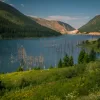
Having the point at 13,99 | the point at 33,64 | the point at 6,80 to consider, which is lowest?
the point at 33,64

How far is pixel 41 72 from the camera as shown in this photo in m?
77.7

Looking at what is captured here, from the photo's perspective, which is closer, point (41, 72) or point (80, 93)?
point (80, 93)

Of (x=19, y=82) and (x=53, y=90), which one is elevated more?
(x=53, y=90)

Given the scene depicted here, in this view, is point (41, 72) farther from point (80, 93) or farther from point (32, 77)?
point (80, 93)

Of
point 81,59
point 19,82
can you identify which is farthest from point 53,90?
point 81,59

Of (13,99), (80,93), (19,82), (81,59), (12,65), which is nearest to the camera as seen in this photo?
(80,93)

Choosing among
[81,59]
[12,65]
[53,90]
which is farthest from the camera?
[12,65]

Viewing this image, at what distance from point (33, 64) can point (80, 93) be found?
15212 centimetres

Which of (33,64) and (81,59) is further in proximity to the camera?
(33,64)

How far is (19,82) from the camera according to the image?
69.9m

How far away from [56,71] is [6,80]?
16299 millimetres

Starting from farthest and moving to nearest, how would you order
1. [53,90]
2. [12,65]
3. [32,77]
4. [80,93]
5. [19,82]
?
[12,65], [32,77], [19,82], [53,90], [80,93]

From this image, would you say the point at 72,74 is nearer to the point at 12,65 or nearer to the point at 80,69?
the point at 80,69

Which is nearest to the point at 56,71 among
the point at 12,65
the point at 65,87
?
the point at 65,87
